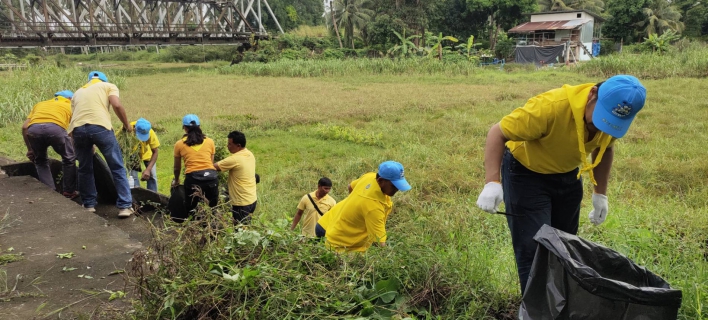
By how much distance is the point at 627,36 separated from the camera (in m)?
37.4

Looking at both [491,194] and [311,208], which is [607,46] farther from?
[491,194]

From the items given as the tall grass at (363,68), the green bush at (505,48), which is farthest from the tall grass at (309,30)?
the tall grass at (363,68)

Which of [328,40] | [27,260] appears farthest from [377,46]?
[27,260]

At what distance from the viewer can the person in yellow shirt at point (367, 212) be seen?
3.31 meters

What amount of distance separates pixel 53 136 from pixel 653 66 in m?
20.5

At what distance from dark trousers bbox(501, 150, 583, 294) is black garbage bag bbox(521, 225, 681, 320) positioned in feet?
1.49

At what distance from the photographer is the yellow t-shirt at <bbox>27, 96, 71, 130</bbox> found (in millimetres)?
5086

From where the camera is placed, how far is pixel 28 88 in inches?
494

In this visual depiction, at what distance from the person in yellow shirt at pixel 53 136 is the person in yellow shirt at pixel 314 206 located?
2.67 meters

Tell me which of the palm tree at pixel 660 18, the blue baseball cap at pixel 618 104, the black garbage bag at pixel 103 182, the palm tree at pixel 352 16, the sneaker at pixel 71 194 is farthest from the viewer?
the palm tree at pixel 352 16

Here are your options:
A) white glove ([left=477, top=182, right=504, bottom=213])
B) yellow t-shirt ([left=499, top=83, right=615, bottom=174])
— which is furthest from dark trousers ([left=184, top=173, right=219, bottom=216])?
yellow t-shirt ([left=499, top=83, right=615, bottom=174])

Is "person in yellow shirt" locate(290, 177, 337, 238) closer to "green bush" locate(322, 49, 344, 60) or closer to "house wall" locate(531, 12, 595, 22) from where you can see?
"green bush" locate(322, 49, 344, 60)

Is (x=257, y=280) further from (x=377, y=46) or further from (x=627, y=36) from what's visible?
(x=627, y=36)

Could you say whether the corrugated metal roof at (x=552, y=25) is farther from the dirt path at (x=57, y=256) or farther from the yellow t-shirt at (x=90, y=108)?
the dirt path at (x=57, y=256)
